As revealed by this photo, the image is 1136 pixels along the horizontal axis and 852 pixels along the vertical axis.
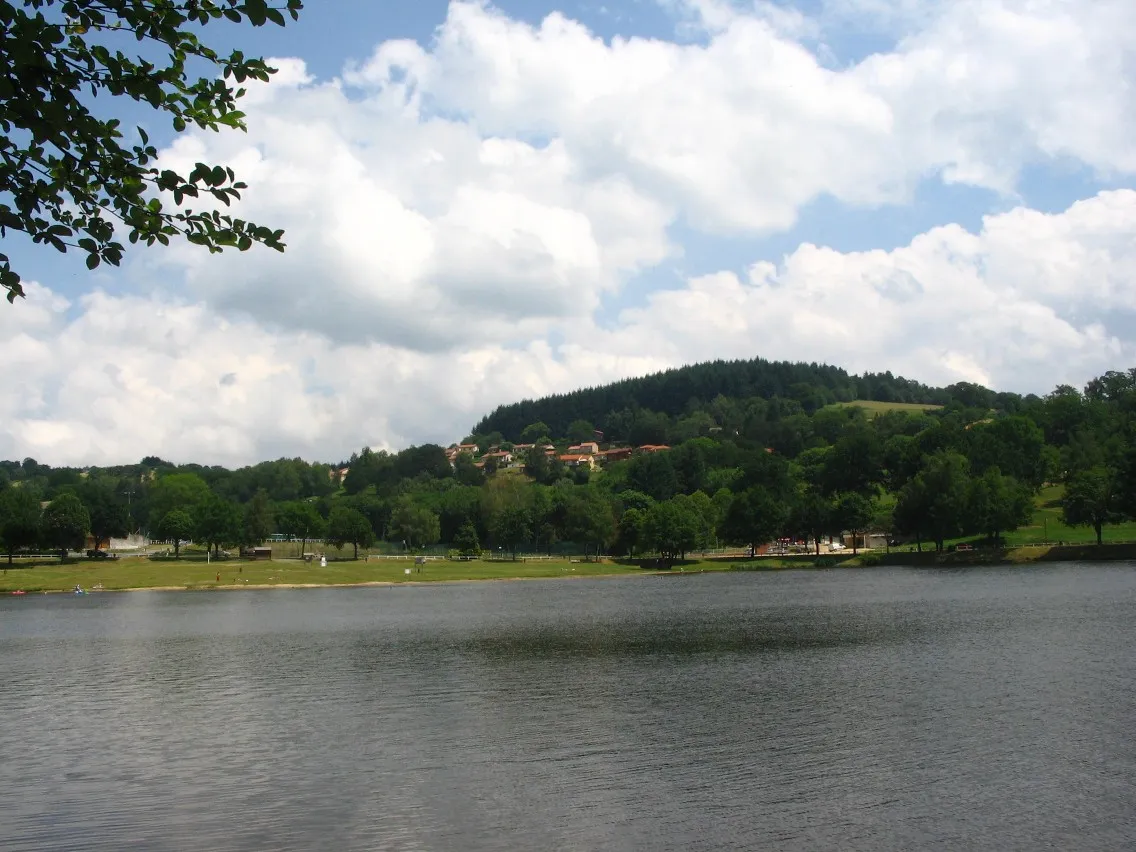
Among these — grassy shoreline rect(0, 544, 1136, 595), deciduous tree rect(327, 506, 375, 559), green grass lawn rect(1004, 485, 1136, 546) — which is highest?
deciduous tree rect(327, 506, 375, 559)

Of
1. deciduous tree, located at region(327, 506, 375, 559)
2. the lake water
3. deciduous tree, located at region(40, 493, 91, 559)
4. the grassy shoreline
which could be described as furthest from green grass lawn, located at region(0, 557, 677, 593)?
the lake water

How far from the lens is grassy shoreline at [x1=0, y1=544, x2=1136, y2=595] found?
418ft

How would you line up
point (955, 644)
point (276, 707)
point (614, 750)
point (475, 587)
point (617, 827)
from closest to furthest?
point (617, 827)
point (614, 750)
point (276, 707)
point (955, 644)
point (475, 587)

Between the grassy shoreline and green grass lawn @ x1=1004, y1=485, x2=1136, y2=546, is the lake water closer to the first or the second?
the grassy shoreline

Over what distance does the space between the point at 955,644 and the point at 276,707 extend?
32338 mm

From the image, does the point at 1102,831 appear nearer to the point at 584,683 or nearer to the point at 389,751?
the point at 389,751

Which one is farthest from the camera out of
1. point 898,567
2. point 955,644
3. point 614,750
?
point 898,567

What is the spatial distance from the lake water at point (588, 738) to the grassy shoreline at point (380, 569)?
68750mm

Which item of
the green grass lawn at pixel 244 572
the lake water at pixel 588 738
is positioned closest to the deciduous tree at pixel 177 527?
the green grass lawn at pixel 244 572

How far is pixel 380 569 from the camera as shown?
151500 mm

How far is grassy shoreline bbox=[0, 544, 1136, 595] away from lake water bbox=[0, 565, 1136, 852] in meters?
68.7

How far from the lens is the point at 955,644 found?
48.9 meters

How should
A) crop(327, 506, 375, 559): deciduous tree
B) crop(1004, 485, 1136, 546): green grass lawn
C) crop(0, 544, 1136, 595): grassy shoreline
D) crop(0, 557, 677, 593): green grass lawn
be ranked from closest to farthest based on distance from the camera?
1. crop(0, 544, 1136, 595): grassy shoreline
2. crop(0, 557, 677, 593): green grass lawn
3. crop(1004, 485, 1136, 546): green grass lawn
4. crop(327, 506, 375, 559): deciduous tree

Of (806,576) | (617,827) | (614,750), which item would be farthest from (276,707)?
(806,576)
